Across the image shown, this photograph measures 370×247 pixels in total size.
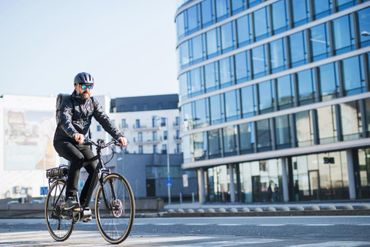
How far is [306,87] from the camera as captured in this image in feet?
145

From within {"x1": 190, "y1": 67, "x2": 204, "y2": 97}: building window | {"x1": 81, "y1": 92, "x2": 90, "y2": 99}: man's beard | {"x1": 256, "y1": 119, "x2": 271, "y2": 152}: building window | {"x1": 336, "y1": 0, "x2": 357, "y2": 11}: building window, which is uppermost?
{"x1": 336, "y1": 0, "x2": 357, "y2": 11}: building window

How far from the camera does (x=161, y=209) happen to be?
3503 cm

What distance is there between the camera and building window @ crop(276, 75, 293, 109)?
149ft

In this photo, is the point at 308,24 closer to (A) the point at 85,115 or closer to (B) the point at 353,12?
(B) the point at 353,12

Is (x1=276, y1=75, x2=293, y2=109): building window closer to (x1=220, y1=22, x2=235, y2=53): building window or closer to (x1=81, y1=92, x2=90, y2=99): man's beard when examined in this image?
(x1=220, y1=22, x2=235, y2=53): building window

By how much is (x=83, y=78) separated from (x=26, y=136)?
63.0m

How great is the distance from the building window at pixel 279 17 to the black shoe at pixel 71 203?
135ft

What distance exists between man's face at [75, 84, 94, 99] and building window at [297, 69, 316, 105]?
3801 cm

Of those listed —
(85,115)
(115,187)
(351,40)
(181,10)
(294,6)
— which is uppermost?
(181,10)

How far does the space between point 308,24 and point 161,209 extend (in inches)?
747

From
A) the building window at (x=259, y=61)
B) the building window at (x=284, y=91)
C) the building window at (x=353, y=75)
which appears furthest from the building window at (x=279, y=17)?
the building window at (x=353, y=75)

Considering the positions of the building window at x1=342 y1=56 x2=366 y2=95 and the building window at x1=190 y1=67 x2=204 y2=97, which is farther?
the building window at x1=190 y1=67 x2=204 y2=97

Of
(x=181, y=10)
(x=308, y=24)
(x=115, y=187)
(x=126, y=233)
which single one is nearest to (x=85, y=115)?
(x=115, y=187)

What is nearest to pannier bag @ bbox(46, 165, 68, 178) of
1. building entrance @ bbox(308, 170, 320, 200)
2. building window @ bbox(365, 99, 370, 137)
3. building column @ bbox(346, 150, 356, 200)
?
building window @ bbox(365, 99, 370, 137)
